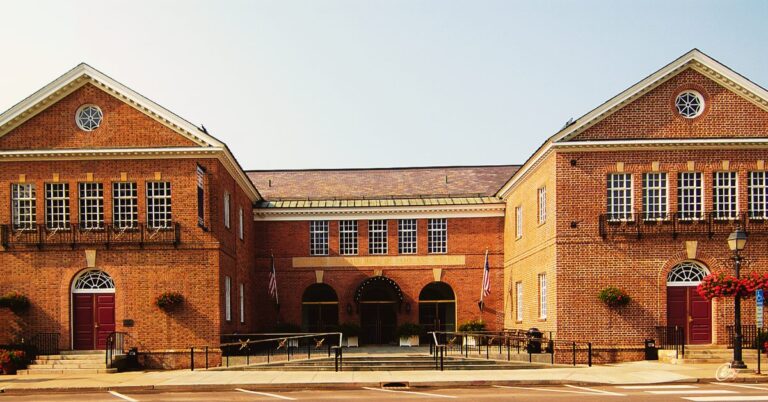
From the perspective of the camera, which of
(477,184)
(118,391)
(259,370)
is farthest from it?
(477,184)

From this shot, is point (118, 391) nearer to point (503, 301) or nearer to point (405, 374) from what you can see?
point (405, 374)

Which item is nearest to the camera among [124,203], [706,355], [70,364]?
[706,355]

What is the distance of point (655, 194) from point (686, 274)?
3.00 meters

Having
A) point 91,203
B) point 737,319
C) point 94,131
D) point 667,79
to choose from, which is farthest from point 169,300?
point 667,79

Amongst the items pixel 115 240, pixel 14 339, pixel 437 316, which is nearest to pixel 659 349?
pixel 437 316

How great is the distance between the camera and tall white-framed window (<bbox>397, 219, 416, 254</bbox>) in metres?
38.1

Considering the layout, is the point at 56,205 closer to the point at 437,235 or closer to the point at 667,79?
the point at 437,235

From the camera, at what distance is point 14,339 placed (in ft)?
90.5

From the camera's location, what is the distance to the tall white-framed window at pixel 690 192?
2791 cm

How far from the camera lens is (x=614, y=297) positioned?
27.1m

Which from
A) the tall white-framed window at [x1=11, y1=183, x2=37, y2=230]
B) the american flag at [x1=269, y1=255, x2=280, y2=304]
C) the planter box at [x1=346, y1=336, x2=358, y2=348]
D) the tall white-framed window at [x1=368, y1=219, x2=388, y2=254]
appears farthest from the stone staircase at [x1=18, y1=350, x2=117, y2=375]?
the tall white-framed window at [x1=368, y1=219, x2=388, y2=254]

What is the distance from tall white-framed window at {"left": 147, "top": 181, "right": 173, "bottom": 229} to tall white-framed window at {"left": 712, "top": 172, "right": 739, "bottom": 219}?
19114 millimetres

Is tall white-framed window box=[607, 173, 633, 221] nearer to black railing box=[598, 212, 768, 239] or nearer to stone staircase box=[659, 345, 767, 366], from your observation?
black railing box=[598, 212, 768, 239]

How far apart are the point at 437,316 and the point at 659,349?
1271 cm
